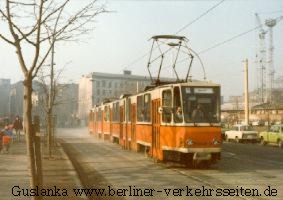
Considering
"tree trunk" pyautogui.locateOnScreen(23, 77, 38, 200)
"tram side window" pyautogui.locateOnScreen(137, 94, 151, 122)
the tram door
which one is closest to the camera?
"tree trunk" pyautogui.locateOnScreen(23, 77, 38, 200)

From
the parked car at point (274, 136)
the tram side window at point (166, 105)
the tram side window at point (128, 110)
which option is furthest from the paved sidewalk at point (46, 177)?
the parked car at point (274, 136)

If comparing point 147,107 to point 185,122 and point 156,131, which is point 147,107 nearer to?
point 156,131

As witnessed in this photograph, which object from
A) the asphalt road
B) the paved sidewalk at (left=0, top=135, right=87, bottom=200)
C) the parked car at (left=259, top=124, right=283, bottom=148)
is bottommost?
the asphalt road

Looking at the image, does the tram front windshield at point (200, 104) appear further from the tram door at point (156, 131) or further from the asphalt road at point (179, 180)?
the tram door at point (156, 131)

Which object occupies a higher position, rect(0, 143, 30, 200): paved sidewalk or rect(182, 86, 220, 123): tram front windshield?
rect(182, 86, 220, 123): tram front windshield

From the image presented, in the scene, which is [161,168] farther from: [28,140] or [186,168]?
[28,140]

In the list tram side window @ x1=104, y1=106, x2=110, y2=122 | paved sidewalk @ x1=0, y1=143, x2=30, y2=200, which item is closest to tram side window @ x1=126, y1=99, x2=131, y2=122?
paved sidewalk @ x1=0, y1=143, x2=30, y2=200

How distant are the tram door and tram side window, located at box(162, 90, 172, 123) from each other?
734 mm

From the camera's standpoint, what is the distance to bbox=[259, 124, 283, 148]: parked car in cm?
3756

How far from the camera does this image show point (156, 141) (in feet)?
67.0

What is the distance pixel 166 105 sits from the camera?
754 inches

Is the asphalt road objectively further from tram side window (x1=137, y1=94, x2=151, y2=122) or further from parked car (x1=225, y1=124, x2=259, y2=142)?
parked car (x1=225, y1=124, x2=259, y2=142)

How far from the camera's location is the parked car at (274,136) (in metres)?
37.6

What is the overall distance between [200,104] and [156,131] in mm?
2870
